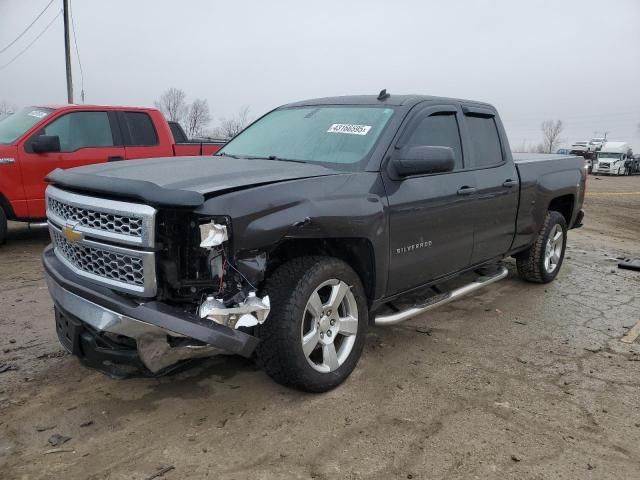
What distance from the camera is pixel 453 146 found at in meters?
4.44

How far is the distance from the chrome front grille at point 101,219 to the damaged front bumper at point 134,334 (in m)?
0.33

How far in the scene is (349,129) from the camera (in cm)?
396

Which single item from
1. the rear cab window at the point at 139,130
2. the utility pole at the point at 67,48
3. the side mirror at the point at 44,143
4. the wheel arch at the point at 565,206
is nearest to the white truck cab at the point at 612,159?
the utility pole at the point at 67,48

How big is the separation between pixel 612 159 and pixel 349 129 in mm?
41873

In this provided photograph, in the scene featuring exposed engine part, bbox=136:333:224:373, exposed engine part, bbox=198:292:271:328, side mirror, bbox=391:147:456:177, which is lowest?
exposed engine part, bbox=136:333:224:373

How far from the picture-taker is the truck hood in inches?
106

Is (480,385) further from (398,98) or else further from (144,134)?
(144,134)

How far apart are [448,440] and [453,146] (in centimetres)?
242

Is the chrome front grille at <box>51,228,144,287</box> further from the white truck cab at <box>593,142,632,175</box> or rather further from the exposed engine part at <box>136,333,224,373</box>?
the white truck cab at <box>593,142,632,175</box>

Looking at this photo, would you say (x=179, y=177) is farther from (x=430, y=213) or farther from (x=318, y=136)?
(x=430, y=213)

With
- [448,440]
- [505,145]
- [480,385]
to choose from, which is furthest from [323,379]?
[505,145]

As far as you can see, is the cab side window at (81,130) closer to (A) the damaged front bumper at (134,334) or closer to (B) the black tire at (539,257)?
(A) the damaged front bumper at (134,334)

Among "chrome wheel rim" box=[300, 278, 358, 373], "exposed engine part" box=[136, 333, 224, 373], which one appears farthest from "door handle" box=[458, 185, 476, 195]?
"exposed engine part" box=[136, 333, 224, 373]

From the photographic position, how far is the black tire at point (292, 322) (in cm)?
299
